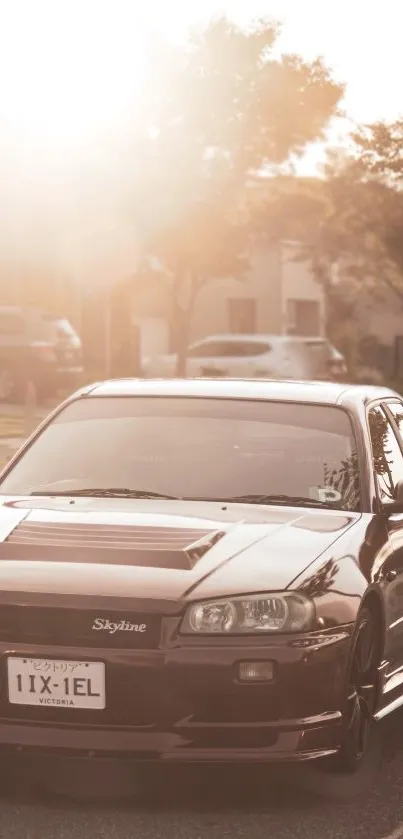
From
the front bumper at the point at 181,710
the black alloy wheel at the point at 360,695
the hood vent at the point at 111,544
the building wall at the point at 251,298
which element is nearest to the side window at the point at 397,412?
the black alloy wheel at the point at 360,695

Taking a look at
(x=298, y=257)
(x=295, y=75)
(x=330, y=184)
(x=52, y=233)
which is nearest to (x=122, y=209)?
(x=52, y=233)

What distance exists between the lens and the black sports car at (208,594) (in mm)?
5574

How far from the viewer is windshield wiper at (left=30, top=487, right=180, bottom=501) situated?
6.80 meters

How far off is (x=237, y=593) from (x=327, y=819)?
74cm

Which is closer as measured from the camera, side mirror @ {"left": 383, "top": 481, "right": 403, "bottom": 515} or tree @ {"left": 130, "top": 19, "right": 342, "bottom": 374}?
side mirror @ {"left": 383, "top": 481, "right": 403, "bottom": 515}

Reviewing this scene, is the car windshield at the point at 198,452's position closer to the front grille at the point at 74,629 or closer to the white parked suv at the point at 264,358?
the front grille at the point at 74,629

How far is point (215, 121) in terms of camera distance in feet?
128

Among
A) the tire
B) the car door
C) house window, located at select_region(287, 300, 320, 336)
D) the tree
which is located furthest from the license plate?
house window, located at select_region(287, 300, 320, 336)

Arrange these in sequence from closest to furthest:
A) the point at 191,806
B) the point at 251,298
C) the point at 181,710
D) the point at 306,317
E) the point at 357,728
Answer: 1. the point at 181,710
2. the point at 191,806
3. the point at 357,728
4. the point at 251,298
5. the point at 306,317

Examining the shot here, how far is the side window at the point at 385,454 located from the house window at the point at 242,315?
2301 inches

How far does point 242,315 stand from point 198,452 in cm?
5962

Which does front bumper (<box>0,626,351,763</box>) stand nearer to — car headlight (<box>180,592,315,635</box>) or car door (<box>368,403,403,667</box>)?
car headlight (<box>180,592,315,635</box>)

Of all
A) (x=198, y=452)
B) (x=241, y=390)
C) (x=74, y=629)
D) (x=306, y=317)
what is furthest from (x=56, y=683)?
(x=306, y=317)

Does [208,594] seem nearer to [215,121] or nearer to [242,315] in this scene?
[215,121]
